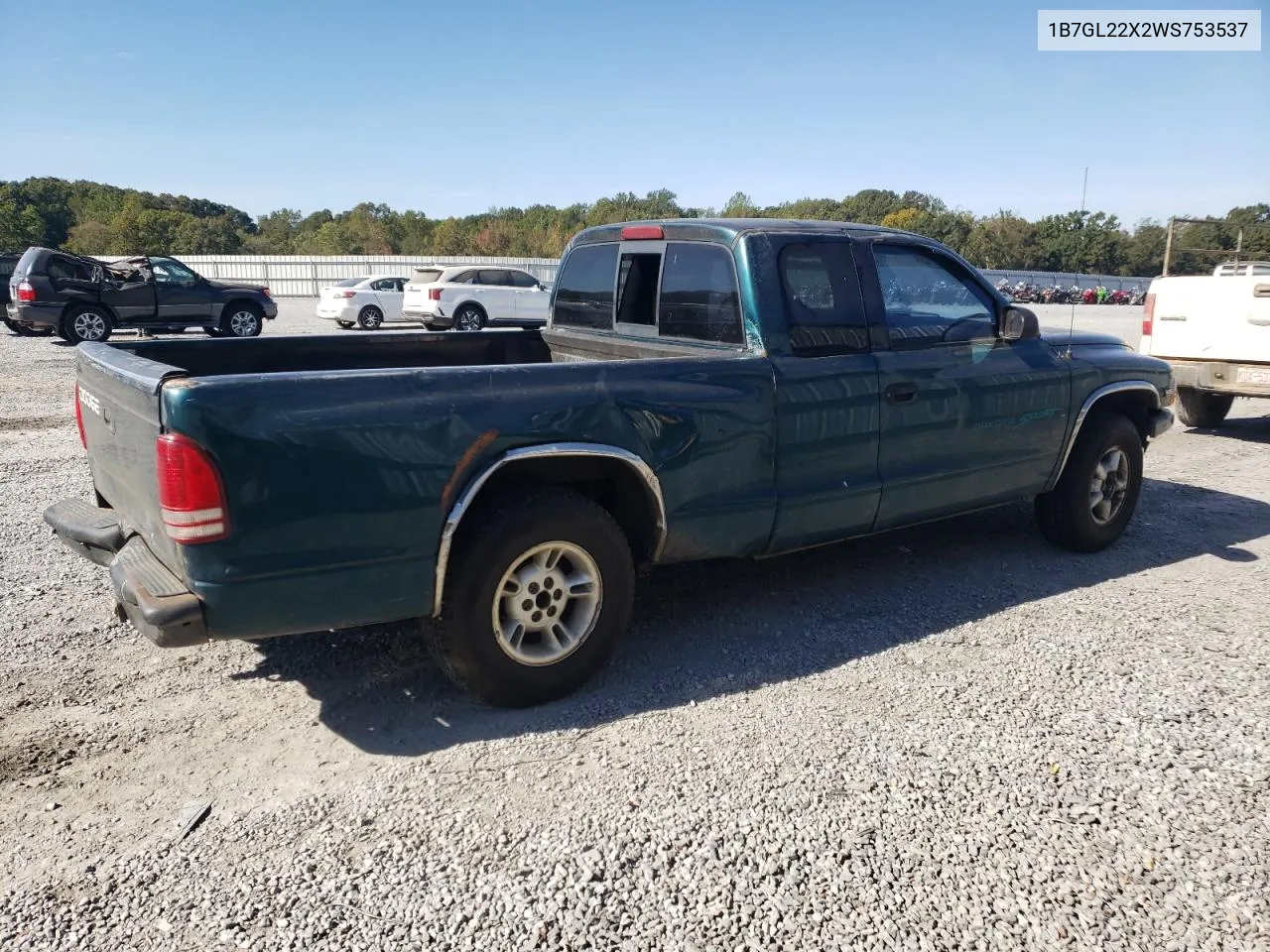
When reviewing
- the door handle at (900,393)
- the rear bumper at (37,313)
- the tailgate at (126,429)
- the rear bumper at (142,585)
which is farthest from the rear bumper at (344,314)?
the door handle at (900,393)

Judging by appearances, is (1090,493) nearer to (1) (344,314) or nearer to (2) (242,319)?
(2) (242,319)

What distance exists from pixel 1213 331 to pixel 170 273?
16962mm

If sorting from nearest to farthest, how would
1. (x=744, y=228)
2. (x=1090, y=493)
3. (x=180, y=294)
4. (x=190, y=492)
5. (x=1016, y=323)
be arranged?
1. (x=190, y=492)
2. (x=744, y=228)
3. (x=1016, y=323)
4. (x=1090, y=493)
5. (x=180, y=294)

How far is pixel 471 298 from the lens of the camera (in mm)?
20922

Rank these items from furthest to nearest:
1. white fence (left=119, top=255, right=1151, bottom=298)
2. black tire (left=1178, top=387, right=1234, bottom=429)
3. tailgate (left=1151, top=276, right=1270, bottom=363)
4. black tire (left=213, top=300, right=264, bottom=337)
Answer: white fence (left=119, top=255, right=1151, bottom=298) → black tire (left=213, top=300, right=264, bottom=337) → black tire (left=1178, top=387, right=1234, bottom=429) → tailgate (left=1151, top=276, right=1270, bottom=363)

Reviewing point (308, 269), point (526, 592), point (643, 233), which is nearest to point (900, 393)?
point (643, 233)

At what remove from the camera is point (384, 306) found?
2286cm

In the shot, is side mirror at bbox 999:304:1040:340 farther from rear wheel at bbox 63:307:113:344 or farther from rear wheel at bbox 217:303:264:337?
rear wheel at bbox 217:303:264:337

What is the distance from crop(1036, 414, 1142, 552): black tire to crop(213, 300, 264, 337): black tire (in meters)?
16.8

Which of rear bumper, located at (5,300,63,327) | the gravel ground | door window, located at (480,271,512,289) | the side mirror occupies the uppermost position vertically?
door window, located at (480,271,512,289)

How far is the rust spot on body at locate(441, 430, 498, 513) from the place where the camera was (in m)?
3.17

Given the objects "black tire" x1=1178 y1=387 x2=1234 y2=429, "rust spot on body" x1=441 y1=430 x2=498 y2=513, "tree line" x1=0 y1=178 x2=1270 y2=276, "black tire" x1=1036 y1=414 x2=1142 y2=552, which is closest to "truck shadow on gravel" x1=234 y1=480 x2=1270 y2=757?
"black tire" x1=1036 y1=414 x2=1142 y2=552

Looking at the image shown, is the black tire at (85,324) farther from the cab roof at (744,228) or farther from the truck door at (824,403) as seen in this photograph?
the truck door at (824,403)

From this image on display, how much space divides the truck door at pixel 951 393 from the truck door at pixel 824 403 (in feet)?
0.35
